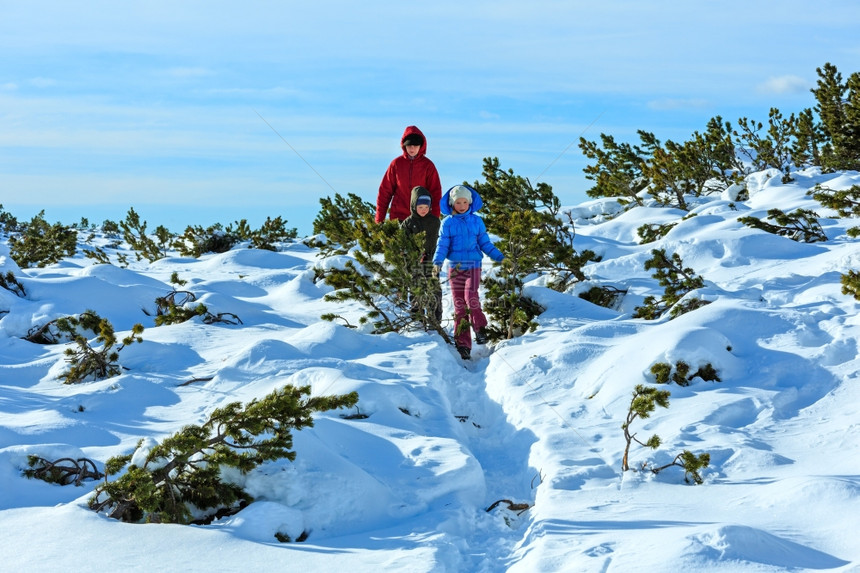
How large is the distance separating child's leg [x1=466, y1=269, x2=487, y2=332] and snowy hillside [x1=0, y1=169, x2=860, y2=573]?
0.48 m

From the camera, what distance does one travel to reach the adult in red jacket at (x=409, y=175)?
29.9ft

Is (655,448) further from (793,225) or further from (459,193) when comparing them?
(793,225)

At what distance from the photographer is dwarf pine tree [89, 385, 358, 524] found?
3641mm

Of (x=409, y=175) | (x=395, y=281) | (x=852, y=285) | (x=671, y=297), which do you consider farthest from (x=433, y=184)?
(x=852, y=285)

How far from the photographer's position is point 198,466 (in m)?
3.84

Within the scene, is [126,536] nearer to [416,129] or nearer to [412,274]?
[412,274]

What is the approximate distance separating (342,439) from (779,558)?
8.41 ft

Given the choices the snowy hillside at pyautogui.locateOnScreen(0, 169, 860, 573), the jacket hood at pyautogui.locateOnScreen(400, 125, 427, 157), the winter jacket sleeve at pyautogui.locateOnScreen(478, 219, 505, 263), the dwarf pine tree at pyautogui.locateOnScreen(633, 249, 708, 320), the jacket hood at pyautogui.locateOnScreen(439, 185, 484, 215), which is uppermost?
the jacket hood at pyautogui.locateOnScreen(400, 125, 427, 157)

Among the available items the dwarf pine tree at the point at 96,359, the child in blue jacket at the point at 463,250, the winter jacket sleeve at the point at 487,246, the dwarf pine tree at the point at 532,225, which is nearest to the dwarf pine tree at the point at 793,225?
the dwarf pine tree at the point at 532,225

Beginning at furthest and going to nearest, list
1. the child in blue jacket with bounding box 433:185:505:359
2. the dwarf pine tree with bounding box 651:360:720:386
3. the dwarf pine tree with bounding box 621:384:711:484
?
the child in blue jacket with bounding box 433:185:505:359 < the dwarf pine tree with bounding box 651:360:720:386 < the dwarf pine tree with bounding box 621:384:711:484

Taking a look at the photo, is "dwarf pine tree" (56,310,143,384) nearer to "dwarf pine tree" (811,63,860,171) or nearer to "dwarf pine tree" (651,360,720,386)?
"dwarf pine tree" (651,360,720,386)

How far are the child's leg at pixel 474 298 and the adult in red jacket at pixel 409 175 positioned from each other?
127cm

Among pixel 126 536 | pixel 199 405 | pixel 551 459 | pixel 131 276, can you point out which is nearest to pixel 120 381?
pixel 199 405

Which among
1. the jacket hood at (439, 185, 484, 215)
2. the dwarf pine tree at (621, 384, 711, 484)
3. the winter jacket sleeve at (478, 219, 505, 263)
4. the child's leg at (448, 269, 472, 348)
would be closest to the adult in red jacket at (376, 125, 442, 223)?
the jacket hood at (439, 185, 484, 215)
